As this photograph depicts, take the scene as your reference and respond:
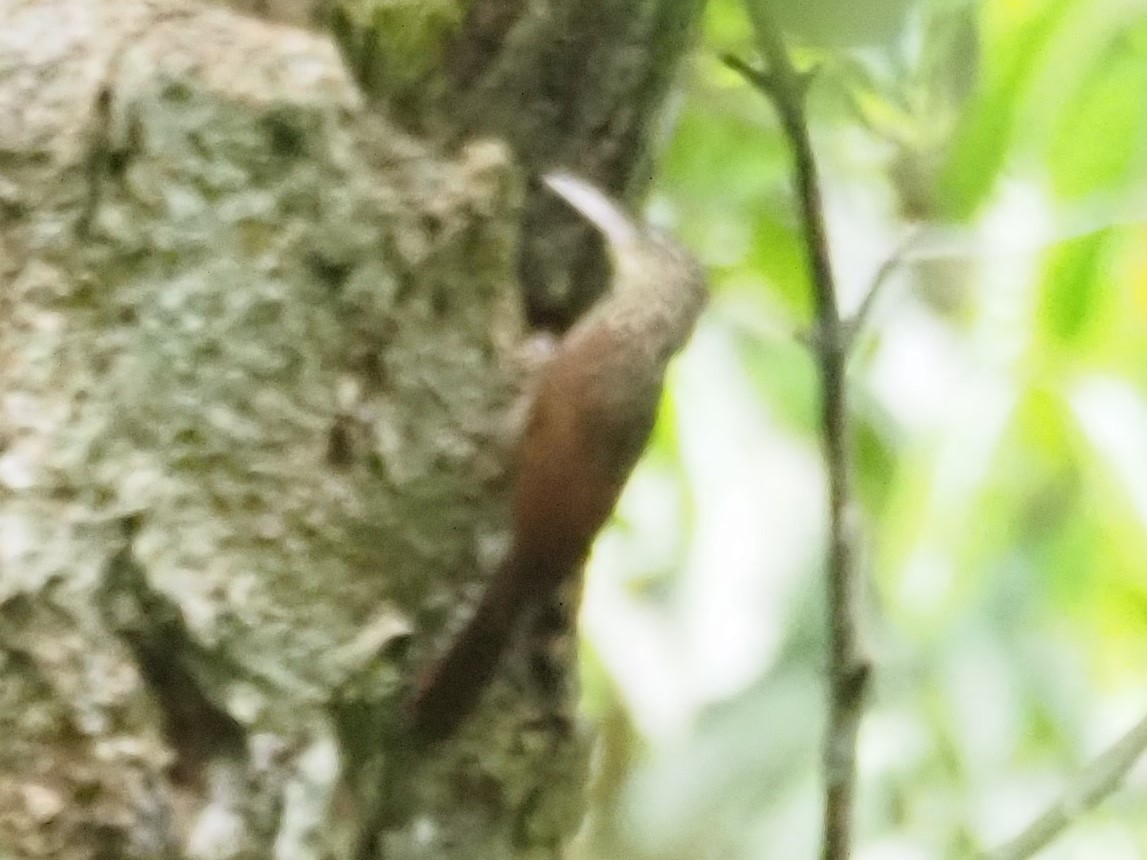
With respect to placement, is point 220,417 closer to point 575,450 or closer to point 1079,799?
point 575,450

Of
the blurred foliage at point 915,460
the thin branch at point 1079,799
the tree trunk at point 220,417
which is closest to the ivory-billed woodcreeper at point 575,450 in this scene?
the tree trunk at point 220,417

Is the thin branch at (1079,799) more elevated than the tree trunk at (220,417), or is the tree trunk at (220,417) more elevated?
the tree trunk at (220,417)

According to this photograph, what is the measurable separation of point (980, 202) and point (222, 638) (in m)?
→ 0.43

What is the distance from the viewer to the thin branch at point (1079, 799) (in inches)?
27.8

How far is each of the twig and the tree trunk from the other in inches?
6.1

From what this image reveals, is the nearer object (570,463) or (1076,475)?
(570,463)

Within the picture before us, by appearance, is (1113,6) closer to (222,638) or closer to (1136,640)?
(222,638)

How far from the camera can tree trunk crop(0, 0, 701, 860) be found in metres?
0.58

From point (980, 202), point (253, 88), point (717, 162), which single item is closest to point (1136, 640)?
point (717, 162)

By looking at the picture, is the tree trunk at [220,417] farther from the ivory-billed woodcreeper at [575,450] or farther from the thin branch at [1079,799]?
the thin branch at [1079,799]

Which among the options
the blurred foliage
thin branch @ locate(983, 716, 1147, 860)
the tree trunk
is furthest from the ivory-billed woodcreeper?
thin branch @ locate(983, 716, 1147, 860)

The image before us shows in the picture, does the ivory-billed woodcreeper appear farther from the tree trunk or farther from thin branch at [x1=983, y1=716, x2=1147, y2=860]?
thin branch at [x1=983, y1=716, x2=1147, y2=860]

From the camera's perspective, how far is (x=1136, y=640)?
1.44 meters

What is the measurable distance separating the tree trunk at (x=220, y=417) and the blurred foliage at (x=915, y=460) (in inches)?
8.4
